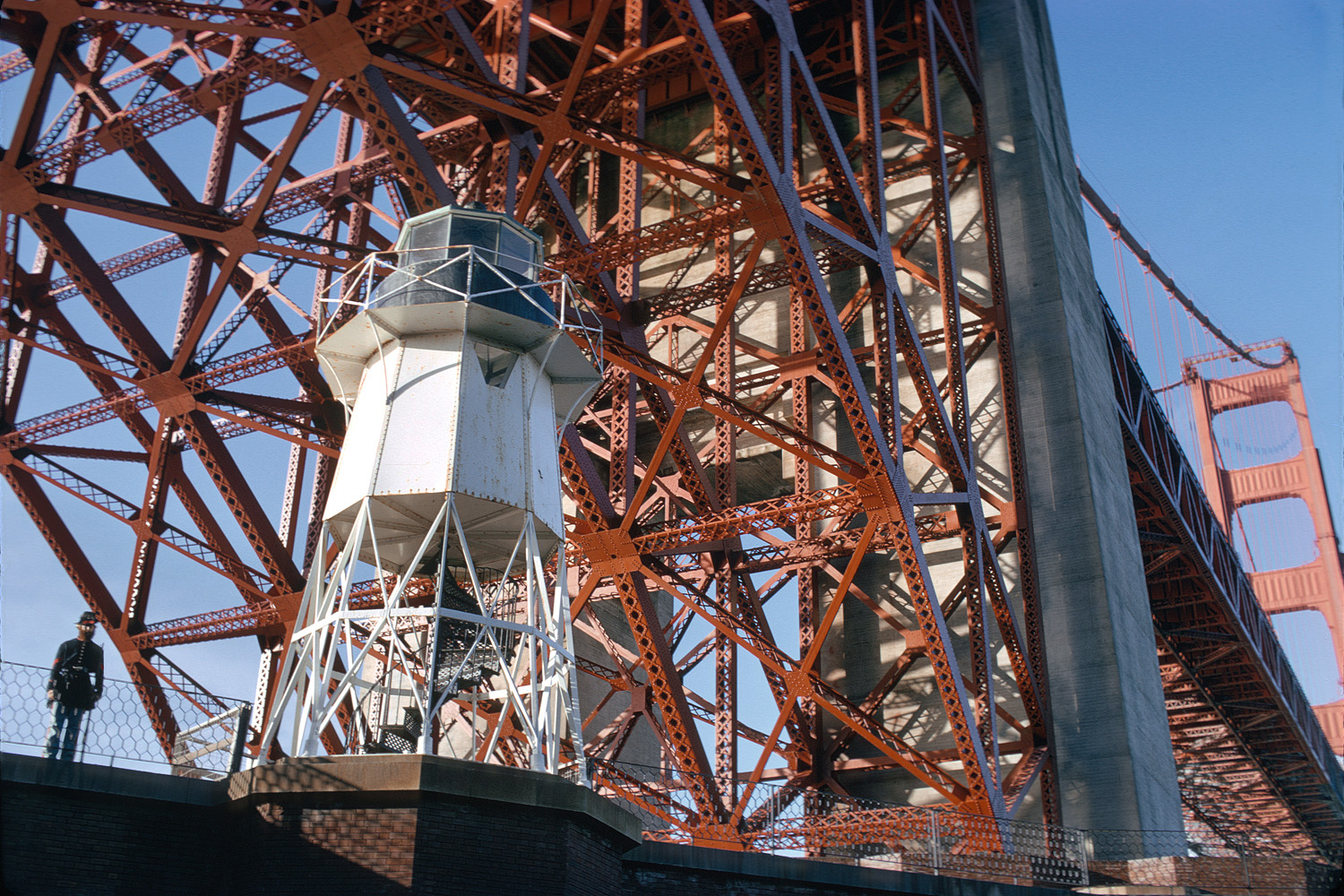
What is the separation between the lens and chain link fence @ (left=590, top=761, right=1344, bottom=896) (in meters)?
17.2

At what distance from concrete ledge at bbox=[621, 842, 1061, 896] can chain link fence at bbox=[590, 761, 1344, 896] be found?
375 millimetres

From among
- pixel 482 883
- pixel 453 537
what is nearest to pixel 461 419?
pixel 453 537

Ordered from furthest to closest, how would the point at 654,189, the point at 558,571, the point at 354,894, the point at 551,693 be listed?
the point at 654,189 → the point at 558,571 → the point at 551,693 → the point at 354,894

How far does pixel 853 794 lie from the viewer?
83.0ft

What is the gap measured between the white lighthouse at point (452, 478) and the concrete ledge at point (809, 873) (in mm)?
1645

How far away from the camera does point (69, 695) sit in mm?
13492

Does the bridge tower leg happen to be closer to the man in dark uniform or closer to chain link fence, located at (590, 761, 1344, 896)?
chain link fence, located at (590, 761, 1344, 896)

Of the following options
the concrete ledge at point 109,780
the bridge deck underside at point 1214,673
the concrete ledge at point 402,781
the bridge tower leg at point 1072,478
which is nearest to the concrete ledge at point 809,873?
the concrete ledge at point 402,781

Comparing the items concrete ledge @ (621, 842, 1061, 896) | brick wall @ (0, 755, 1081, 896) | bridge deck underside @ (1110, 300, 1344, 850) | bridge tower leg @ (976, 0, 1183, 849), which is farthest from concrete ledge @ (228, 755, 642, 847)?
bridge deck underside @ (1110, 300, 1344, 850)

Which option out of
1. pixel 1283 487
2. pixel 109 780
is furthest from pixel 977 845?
pixel 1283 487

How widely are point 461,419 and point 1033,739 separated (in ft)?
45.3

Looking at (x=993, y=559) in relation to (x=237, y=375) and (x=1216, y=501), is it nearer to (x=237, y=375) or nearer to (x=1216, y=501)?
(x=237, y=375)

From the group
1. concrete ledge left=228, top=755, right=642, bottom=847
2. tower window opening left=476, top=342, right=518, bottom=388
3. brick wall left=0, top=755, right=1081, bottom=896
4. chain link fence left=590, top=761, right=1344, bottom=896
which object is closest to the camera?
brick wall left=0, top=755, right=1081, bottom=896

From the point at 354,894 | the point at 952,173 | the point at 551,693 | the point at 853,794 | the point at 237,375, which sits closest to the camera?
the point at 354,894
